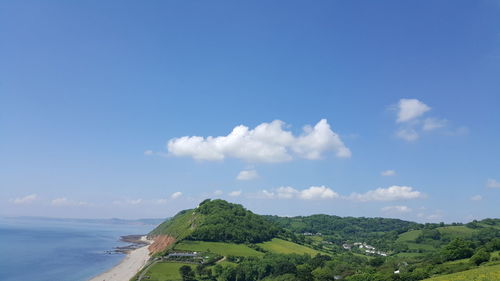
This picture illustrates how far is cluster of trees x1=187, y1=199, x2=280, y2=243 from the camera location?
143625 millimetres

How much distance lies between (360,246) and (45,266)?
15216 centimetres

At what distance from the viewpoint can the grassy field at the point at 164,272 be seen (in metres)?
87.8

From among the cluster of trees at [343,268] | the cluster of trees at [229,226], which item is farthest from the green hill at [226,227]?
the cluster of trees at [343,268]

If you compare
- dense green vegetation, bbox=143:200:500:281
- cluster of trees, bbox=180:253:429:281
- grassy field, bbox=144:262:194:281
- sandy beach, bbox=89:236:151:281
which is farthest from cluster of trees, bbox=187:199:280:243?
grassy field, bbox=144:262:194:281

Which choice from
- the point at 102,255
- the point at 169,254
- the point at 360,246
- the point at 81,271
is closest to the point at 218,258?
the point at 169,254

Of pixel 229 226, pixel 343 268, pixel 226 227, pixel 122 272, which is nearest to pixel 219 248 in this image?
pixel 226 227

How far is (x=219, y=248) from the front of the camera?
12812 centimetres

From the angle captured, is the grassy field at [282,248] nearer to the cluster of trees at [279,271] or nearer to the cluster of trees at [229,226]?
the cluster of trees at [229,226]

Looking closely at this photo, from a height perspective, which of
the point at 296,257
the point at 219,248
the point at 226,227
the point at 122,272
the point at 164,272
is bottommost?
the point at 122,272

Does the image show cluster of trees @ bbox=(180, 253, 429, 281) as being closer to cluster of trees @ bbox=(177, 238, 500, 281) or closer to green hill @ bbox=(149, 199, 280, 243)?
cluster of trees @ bbox=(177, 238, 500, 281)

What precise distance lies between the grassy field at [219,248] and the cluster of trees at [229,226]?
594 cm

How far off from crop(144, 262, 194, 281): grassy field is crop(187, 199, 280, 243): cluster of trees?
38.6 meters

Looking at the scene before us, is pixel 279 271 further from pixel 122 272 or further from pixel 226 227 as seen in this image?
pixel 226 227

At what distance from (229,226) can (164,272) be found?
63.7m
